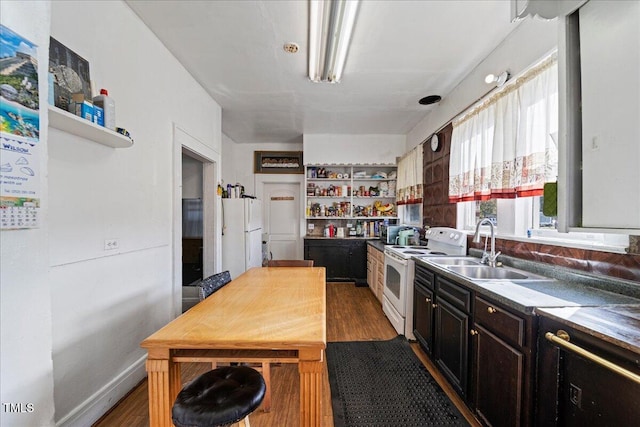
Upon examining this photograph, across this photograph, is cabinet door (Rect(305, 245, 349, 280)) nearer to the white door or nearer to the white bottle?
the white door

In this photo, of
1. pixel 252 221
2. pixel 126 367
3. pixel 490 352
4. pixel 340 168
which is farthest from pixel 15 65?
pixel 340 168

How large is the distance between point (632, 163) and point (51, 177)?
253cm

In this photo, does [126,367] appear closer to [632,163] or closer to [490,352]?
[490,352]

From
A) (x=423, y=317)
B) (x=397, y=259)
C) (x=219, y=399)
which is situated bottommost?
(x=423, y=317)

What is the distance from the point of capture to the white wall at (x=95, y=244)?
31.8 inches

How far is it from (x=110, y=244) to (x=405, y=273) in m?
2.53

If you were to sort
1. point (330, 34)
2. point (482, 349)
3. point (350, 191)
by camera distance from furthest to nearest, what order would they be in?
1. point (350, 191)
2. point (330, 34)
3. point (482, 349)

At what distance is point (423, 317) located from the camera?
2.42 m

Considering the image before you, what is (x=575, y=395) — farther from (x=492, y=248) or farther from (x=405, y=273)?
(x=405, y=273)

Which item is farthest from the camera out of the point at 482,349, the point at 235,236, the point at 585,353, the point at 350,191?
the point at 350,191

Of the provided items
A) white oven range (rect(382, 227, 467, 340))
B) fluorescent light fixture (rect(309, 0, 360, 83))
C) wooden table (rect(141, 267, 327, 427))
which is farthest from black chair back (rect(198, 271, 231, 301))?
fluorescent light fixture (rect(309, 0, 360, 83))

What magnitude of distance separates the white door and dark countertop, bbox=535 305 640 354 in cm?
463

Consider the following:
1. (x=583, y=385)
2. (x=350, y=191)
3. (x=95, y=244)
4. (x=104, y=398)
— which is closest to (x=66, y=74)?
(x=95, y=244)

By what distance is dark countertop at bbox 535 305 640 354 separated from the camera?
34.2 inches
